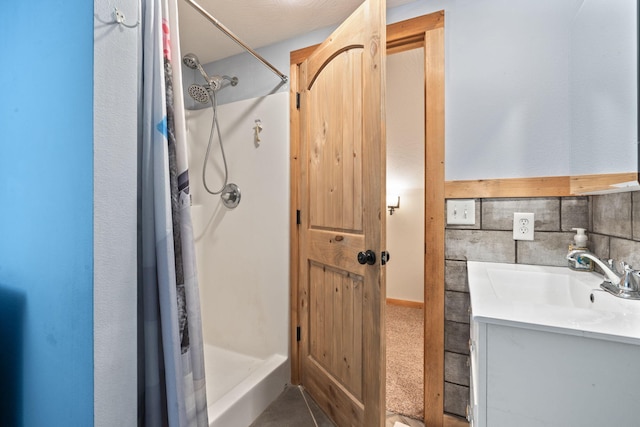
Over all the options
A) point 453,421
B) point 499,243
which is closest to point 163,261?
point 499,243

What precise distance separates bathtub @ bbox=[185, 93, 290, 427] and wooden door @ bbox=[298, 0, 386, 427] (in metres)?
0.17

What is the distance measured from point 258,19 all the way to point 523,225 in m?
1.81

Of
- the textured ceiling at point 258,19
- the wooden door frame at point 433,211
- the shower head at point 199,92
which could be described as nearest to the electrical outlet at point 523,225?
the wooden door frame at point 433,211

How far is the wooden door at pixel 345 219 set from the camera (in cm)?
117

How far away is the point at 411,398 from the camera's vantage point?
5.41 feet

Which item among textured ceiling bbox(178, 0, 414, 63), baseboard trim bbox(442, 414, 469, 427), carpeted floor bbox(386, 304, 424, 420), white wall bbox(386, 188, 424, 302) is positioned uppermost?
textured ceiling bbox(178, 0, 414, 63)

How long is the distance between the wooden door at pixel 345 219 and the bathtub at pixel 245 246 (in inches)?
6.7

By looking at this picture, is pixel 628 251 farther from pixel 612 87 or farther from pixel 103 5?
pixel 103 5

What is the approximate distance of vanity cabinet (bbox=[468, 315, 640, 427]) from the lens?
1.77 feet

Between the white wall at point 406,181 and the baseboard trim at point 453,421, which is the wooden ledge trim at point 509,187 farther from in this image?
the white wall at point 406,181

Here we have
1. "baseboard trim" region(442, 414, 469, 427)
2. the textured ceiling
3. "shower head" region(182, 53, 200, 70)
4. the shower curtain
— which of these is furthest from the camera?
"shower head" region(182, 53, 200, 70)

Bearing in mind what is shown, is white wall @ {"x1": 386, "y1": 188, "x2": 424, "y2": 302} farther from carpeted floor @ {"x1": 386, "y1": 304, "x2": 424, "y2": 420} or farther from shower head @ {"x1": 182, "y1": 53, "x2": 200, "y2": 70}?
shower head @ {"x1": 182, "y1": 53, "x2": 200, "y2": 70}

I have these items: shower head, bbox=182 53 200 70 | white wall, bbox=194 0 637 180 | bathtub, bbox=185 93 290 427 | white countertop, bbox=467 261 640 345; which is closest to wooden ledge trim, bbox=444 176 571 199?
white wall, bbox=194 0 637 180

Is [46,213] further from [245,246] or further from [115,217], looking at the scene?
[245,246]
